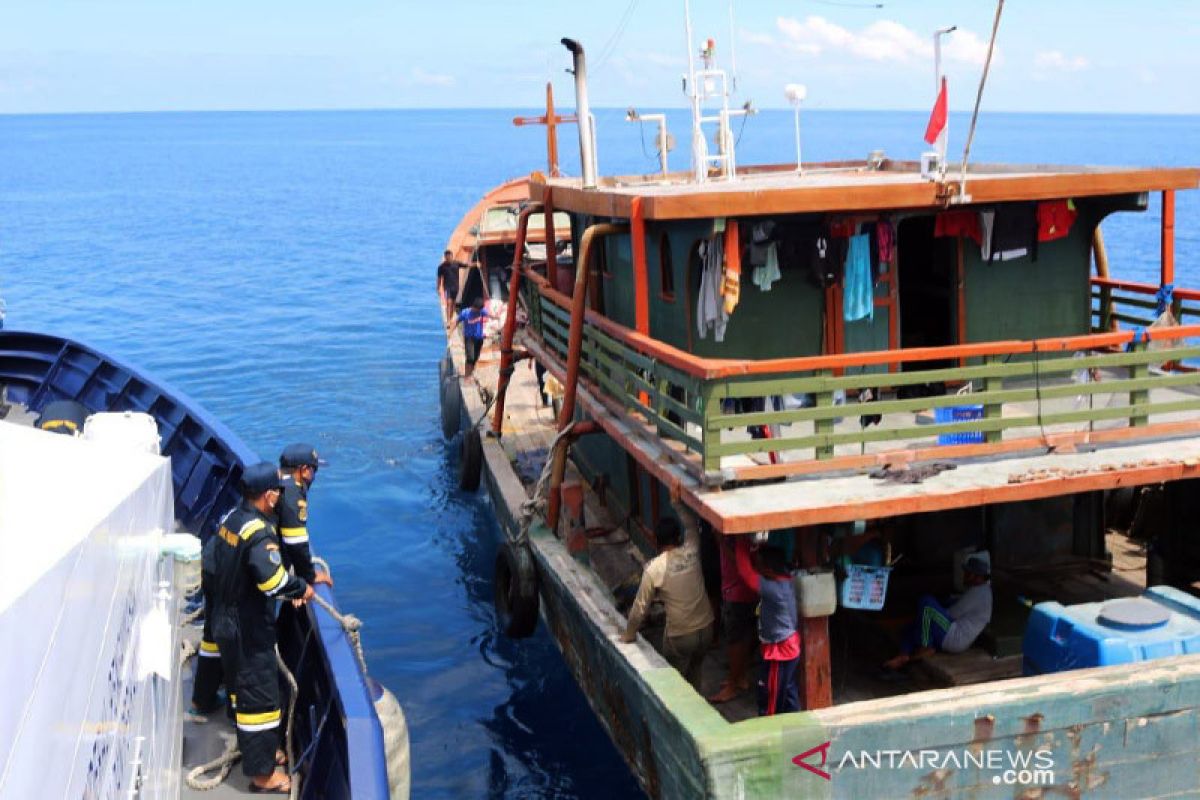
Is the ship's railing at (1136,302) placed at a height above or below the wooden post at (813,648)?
above

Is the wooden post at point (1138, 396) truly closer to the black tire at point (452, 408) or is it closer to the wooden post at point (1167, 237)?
the wooden post at point (1167, 237)

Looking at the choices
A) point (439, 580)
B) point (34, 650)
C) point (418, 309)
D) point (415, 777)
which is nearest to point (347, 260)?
point (418, 309)

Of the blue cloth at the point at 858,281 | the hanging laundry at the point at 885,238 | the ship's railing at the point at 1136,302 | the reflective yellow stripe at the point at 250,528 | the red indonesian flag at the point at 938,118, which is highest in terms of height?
the red indonesian flag at the point at 938,118

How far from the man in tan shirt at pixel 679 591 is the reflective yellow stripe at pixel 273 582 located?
2589 mm

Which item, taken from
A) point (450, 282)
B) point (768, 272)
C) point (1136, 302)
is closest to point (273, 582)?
point (768, 272)

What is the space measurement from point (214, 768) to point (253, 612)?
122 cm

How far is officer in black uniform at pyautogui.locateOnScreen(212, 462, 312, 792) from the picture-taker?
7438mm

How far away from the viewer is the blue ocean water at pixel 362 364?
Answer: 1228cm

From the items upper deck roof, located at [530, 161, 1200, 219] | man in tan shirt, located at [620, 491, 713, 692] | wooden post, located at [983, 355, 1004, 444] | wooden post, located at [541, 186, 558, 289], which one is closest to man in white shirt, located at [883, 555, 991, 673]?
wooden post, located at [983, 355, 1004, 444]

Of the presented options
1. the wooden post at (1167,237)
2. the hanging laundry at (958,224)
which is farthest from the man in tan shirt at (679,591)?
the wooden post at (1167,237)

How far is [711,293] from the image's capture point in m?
9.52

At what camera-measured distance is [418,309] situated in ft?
132

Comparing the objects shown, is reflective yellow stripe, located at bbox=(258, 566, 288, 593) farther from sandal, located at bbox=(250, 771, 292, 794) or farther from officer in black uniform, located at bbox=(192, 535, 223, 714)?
sandal, located at bbox=(250, 771, 292, 794)

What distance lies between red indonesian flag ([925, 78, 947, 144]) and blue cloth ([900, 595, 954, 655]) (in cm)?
395
